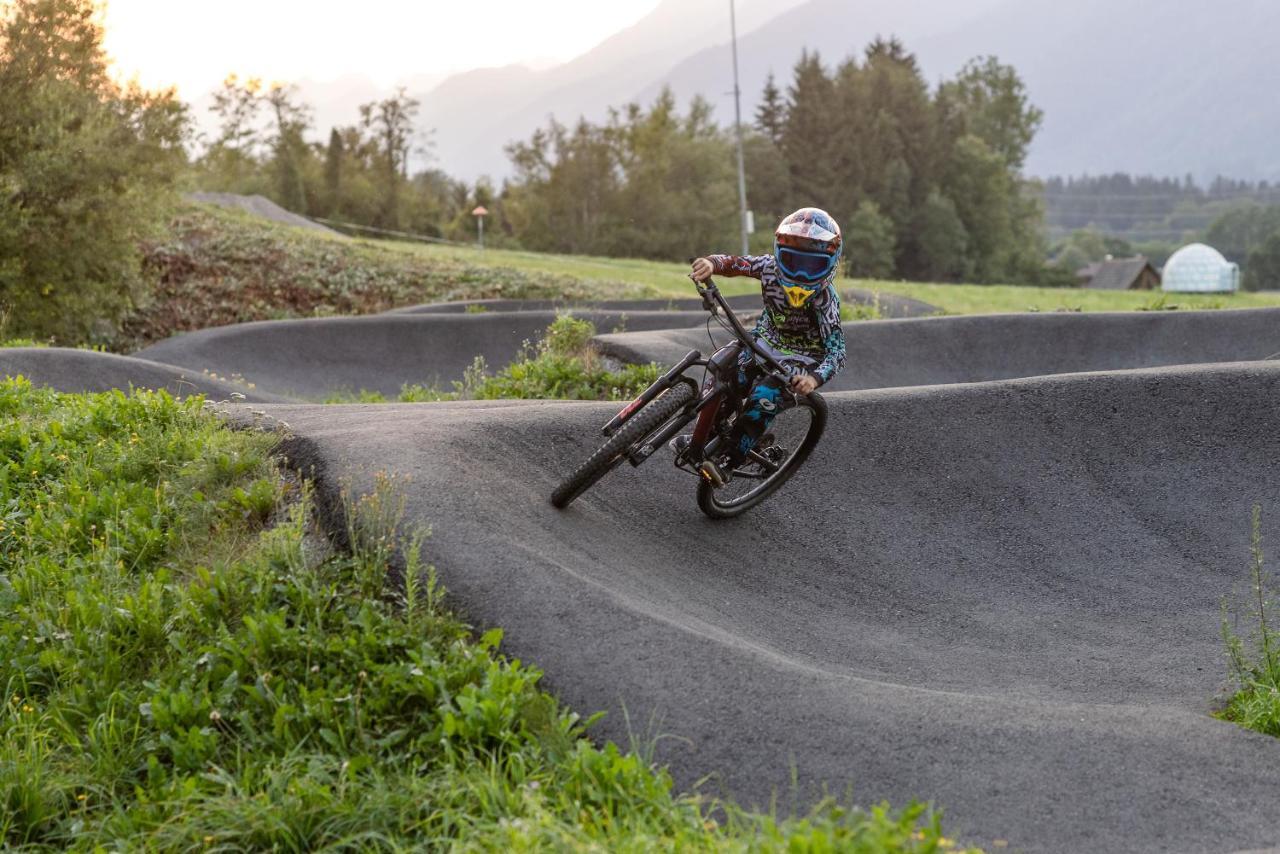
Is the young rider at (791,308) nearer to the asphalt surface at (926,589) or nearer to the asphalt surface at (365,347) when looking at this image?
the asphalt surface at (926,589)

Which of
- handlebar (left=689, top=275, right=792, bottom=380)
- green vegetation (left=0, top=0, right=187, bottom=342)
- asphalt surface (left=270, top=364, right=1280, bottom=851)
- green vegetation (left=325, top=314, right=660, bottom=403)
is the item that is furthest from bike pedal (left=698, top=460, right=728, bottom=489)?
green vegetation (left=0, top=0, right=187, bottom=342)

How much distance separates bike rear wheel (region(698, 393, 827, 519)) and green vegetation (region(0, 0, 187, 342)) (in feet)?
51.7

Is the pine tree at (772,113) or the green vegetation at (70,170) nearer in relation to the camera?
the green vegetation at (70,170)

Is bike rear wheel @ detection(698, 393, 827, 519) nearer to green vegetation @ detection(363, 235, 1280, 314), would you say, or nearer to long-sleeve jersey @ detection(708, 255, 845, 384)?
long-sleeve jersey @ detection(708, 255, 845, 384)

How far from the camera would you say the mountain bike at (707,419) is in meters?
7.39

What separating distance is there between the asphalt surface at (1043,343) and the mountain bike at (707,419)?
29.4ft

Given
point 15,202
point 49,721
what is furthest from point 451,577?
point 15,202

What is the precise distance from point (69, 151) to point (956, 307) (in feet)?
73.4

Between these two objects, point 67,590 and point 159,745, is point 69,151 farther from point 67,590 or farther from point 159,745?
point 159,745

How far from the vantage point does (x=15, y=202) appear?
1994 centimetres

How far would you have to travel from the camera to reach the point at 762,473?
8.52 metres

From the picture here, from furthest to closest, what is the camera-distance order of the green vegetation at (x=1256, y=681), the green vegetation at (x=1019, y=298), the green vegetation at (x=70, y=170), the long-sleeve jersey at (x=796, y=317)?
the green vegetation at (x=1019, y=298) < the green vegetation at (x=70, y=170) < the long-sleeve jersey at (x=796, y=317) < the green vegetation at (x=1256, y=681)

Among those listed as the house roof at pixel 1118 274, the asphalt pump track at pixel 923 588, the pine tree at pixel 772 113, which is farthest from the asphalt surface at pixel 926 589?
the house roof at pixel 1118 274

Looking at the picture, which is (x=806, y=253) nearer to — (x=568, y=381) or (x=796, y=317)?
(x=796, y=317)
